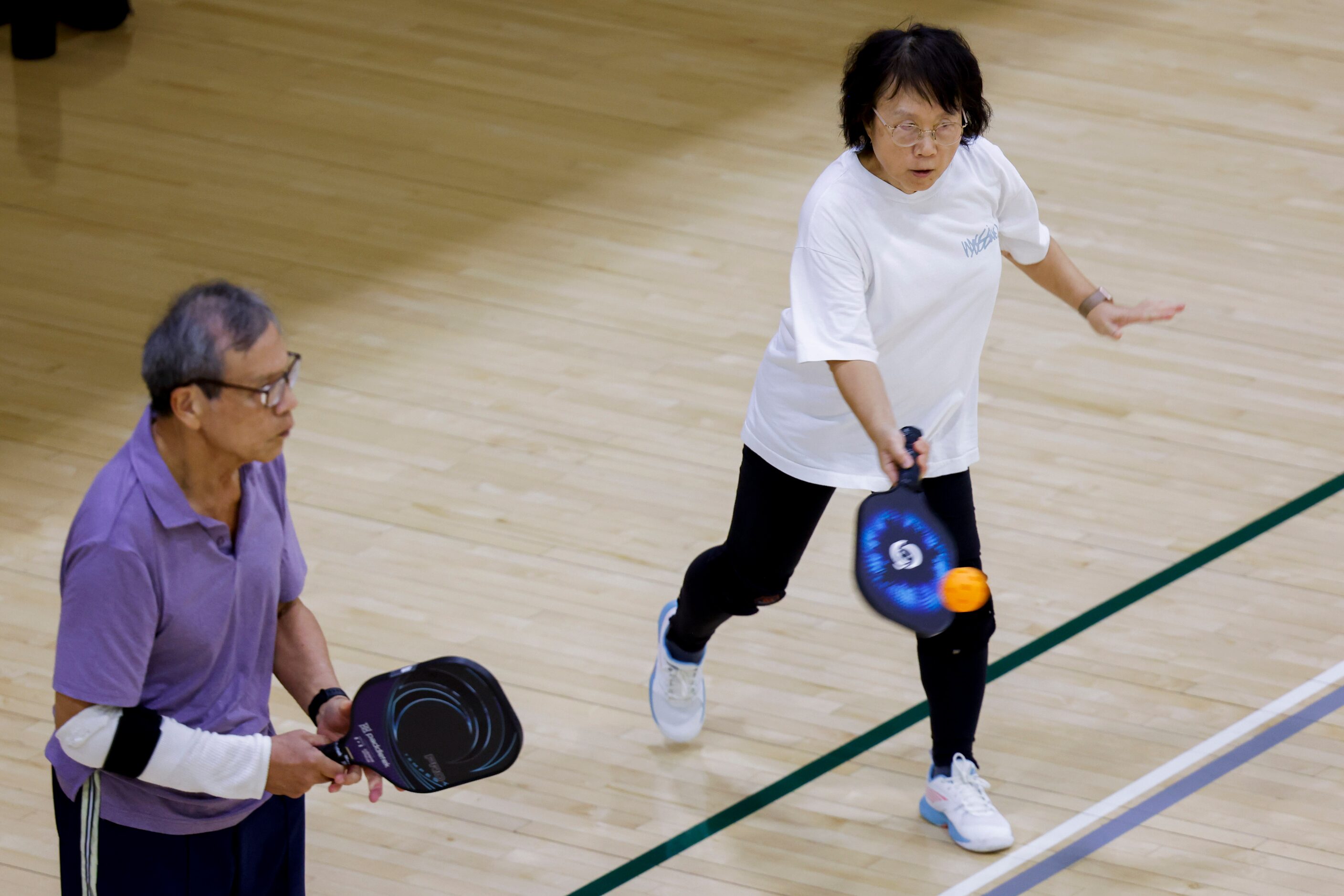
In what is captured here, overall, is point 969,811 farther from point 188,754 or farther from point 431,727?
point 188,754

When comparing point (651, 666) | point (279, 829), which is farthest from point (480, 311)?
point (279, 829)

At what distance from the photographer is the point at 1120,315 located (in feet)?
10.5

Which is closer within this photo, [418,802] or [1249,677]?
[418,802]

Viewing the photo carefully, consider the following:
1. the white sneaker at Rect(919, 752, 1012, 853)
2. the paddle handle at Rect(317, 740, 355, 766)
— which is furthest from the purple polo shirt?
the white sneaker at Rect(919, 752, 1012, 853)

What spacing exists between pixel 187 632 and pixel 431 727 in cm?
34

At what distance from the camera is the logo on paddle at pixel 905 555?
9.30 feet

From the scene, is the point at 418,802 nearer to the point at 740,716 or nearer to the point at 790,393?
the point at 740,716

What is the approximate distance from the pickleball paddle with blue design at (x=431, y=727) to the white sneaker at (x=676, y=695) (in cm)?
112

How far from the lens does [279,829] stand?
2.54 metres

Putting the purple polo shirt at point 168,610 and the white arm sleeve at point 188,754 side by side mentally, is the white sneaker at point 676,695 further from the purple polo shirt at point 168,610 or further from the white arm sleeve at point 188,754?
the white arm sleeve at point 188,754

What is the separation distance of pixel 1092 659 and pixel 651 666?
952mm

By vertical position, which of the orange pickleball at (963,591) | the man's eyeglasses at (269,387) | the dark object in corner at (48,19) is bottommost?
the orange pickleball at (963,591)

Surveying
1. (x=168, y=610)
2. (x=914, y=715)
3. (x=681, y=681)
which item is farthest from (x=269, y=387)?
(x=914, y=715)

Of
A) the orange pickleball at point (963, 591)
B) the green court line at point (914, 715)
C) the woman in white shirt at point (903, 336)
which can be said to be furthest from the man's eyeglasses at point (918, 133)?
the green court line at point (914, 715)
